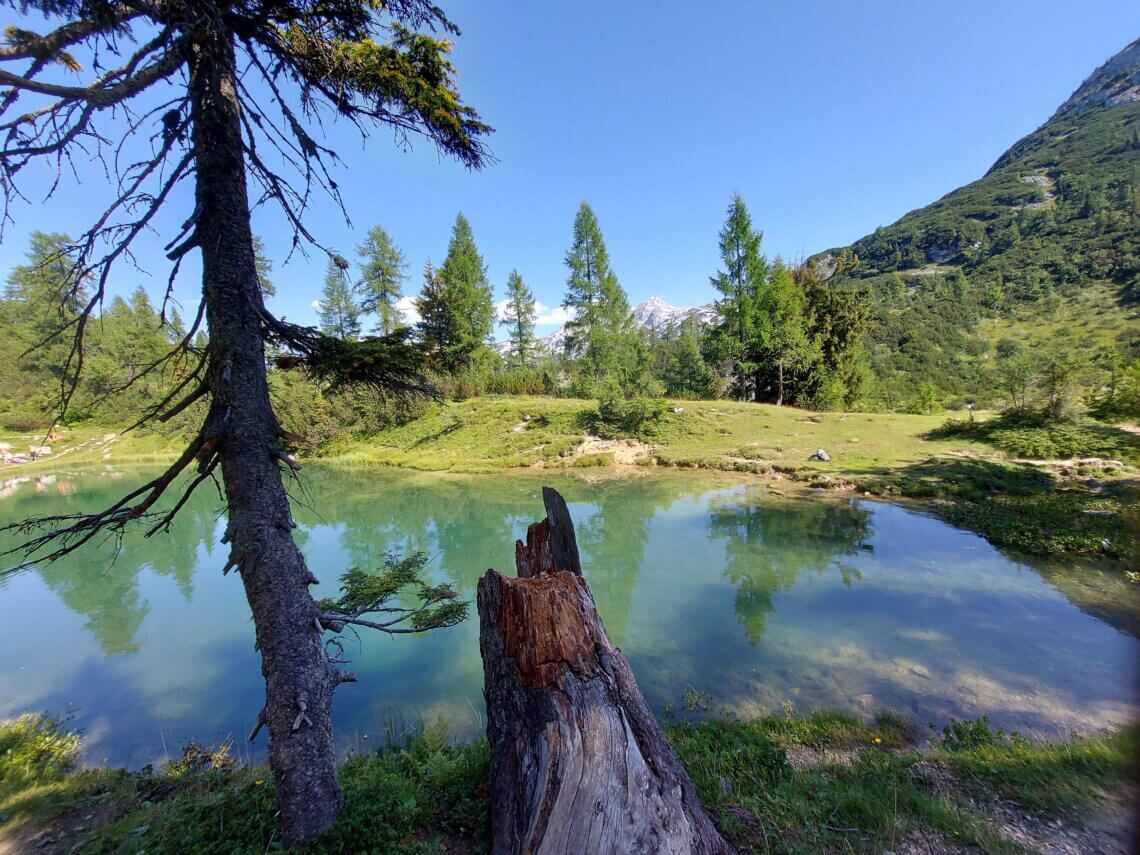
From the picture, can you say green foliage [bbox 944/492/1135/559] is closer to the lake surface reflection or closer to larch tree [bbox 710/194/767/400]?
the lake surface reflection

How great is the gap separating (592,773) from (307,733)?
2273mm

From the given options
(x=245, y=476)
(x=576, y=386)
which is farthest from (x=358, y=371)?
(x=576, y=386)

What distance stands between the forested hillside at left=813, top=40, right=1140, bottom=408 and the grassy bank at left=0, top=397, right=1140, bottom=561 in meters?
4.94

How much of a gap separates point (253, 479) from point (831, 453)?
2282 cm

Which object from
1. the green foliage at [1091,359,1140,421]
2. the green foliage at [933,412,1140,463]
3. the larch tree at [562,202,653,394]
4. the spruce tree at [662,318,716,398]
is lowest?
the green foliage at [933,412,1140,463]

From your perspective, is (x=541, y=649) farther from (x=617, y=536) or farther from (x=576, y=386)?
(x=576, y=386)

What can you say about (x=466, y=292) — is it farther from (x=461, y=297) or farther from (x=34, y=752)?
(x=34, y=752)

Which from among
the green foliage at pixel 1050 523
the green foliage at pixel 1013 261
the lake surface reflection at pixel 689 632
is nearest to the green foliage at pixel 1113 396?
the green foliage at pixel 1013 261

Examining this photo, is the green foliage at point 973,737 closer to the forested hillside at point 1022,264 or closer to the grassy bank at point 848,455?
the grassy bank at point 848,455

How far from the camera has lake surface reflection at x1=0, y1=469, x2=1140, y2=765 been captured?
6.15 meters

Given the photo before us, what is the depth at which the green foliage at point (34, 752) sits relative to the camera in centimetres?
477

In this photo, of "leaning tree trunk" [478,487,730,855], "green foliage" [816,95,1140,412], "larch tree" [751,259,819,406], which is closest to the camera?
"leaning tree trunk" [478,487,730,855]

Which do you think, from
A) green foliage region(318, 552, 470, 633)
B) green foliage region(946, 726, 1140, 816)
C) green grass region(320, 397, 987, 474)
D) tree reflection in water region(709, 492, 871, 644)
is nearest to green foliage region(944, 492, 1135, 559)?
tree reflection in water region(709, 492, 871, 644)

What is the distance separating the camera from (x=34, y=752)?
17.5 feet
